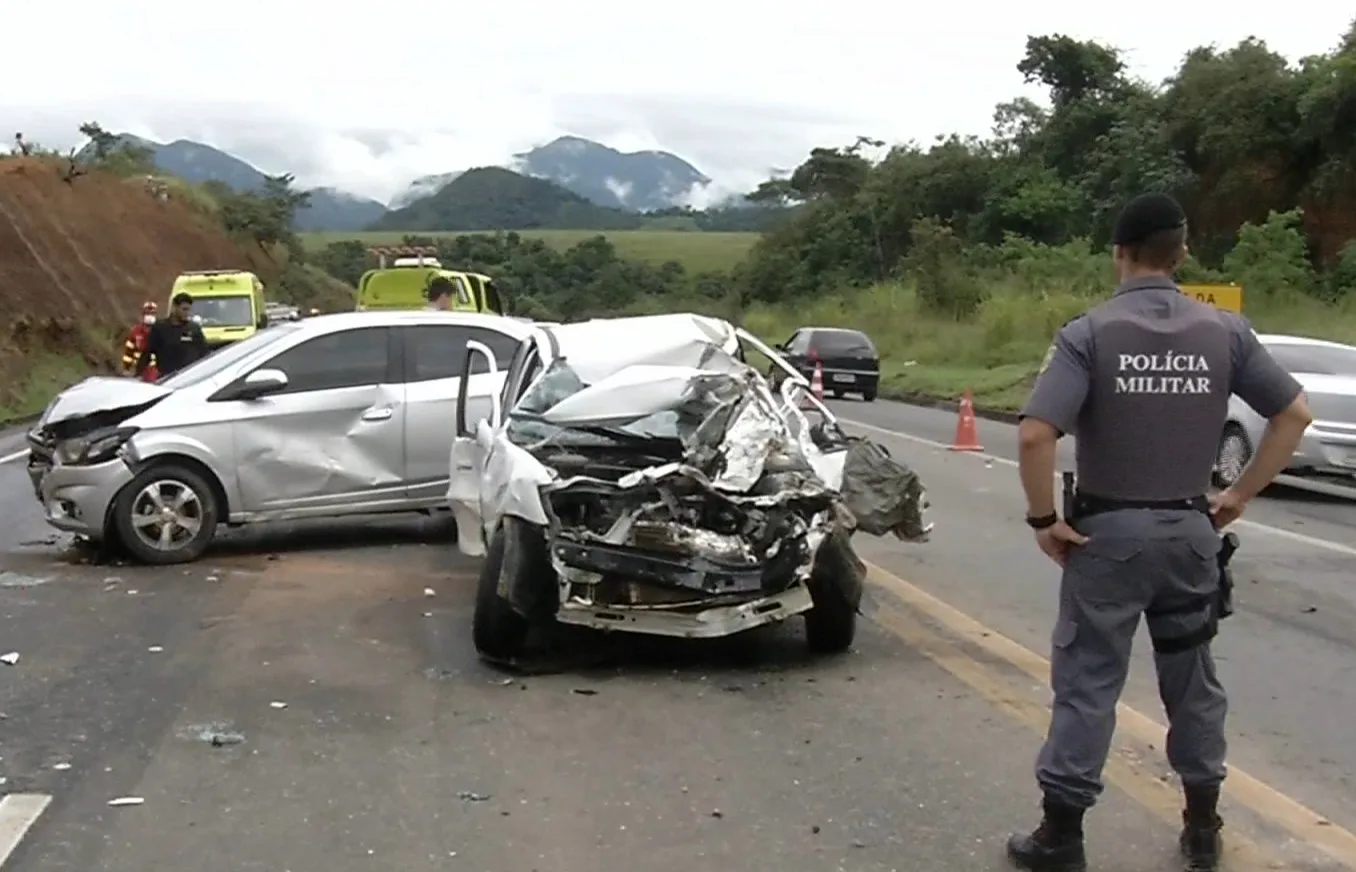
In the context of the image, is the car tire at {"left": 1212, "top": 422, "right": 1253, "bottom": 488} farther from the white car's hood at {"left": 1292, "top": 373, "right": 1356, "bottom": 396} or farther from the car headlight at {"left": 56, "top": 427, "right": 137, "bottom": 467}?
the car headlight at {"left": 56, "top": 427, "right": 137, "bottom": 467}

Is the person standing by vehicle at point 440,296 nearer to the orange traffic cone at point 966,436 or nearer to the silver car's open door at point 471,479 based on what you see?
the silver car's open door at point 471,479

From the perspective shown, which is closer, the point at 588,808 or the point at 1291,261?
the point at 588,808

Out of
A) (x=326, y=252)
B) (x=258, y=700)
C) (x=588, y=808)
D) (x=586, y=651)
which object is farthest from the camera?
(x=326, y=252)

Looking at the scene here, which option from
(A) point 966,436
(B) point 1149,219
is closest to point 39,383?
(A) point 966,436

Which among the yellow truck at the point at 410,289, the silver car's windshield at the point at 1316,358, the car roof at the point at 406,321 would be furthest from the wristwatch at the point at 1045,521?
the yellow truck at the point at 410,289

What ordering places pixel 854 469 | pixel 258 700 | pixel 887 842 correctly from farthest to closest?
pixel 854 469 → pixel 258 700 → pixel 887 842

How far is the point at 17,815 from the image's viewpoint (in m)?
5.82

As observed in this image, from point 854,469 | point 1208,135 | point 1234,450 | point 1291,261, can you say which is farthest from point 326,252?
point 854,469

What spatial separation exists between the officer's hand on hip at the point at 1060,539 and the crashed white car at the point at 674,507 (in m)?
2.63

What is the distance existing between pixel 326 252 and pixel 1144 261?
9047 cm

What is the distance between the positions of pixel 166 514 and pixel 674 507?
473 cm

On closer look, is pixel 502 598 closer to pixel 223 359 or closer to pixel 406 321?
pixel 406 321

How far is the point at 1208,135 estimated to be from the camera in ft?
142

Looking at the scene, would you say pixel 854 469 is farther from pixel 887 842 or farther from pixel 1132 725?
pixel 887 842
